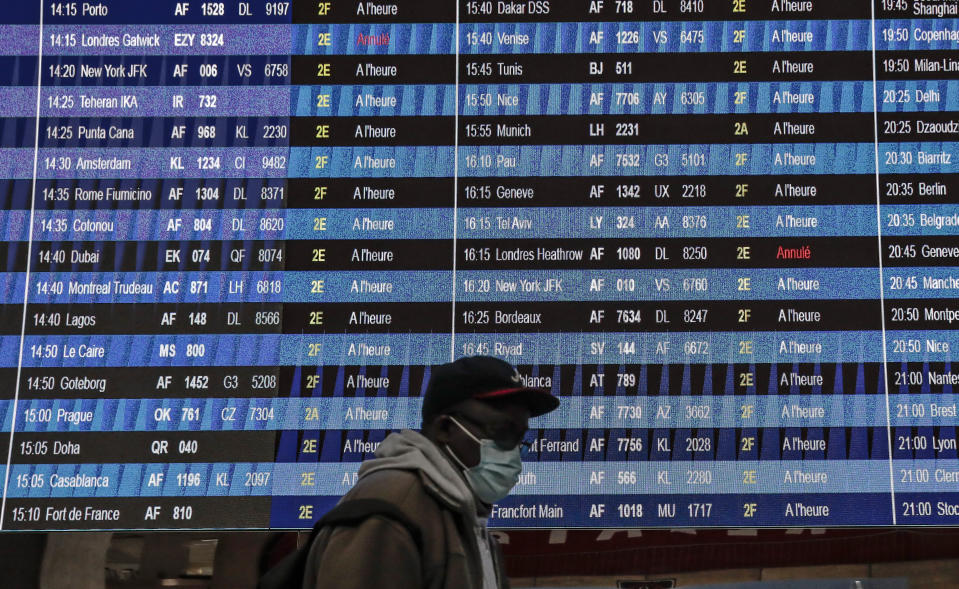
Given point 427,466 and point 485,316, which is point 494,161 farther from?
point 427,466

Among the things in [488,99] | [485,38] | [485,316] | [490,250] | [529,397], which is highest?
[485,38]

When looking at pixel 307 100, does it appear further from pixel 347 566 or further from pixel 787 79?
pixel 347 566

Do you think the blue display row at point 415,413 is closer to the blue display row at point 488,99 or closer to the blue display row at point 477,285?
the blue display row at point 477,285

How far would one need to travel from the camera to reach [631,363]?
445 cm

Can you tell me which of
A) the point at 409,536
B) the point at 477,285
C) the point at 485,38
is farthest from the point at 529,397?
the point at 485,38

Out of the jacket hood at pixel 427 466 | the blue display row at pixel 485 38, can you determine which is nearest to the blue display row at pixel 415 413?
the blue display row at pixel 485 38

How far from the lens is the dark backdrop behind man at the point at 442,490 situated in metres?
2.45

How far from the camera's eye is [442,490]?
2.60 m

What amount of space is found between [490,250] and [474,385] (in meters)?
1.83

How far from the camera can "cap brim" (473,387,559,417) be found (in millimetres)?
2730

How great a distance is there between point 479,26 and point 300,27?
66 cm

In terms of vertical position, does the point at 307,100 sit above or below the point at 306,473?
above

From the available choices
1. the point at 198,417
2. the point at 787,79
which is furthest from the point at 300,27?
the point at 787,79

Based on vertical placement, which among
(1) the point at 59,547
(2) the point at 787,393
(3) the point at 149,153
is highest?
(3) the point at 149,153
